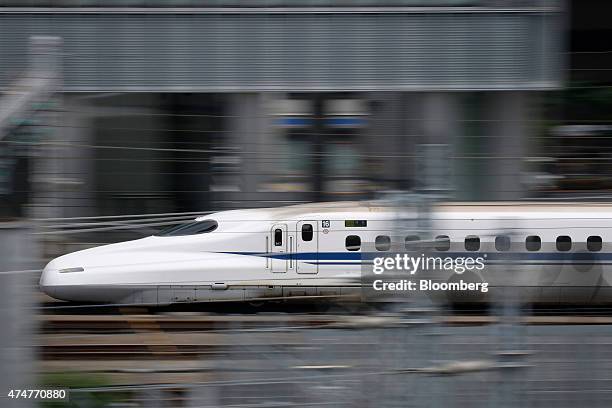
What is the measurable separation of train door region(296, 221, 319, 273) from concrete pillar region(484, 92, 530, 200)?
1593 mm

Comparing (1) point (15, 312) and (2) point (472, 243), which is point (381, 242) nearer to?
(2) point (472, 243)

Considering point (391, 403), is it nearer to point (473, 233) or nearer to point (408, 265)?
point (408, 265)

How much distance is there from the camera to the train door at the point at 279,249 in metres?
8.97

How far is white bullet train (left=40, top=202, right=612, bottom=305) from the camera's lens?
846 cm

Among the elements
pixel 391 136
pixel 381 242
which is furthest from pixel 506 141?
pixel 381 242

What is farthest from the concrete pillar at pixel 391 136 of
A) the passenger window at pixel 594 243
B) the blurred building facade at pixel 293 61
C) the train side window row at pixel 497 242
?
the passenger window at pixel 594 243

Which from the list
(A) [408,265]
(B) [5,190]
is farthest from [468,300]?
(B) [5,190]

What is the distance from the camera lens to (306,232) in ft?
29.8

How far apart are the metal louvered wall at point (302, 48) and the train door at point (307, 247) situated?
3.88m

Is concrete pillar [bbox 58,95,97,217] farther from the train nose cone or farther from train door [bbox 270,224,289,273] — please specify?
train door [bbox 270,224,289,273]

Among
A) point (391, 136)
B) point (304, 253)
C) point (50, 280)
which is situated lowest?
point (50, 280)

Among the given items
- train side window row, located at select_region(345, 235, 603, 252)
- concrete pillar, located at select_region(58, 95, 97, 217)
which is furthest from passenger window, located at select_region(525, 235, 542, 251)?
concrete pillar, located at select_region(58, 95, 97, 217)

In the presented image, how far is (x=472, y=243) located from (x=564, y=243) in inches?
37.6

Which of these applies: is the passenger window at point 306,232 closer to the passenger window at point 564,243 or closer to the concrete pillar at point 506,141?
the concrete pillar at point 506,141
